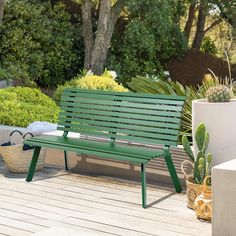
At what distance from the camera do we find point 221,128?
519 centimetres

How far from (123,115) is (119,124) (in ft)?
0.37

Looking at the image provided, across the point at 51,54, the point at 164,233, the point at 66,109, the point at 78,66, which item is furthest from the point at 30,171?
the point at 78,66

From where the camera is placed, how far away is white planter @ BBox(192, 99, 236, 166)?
17.0ft

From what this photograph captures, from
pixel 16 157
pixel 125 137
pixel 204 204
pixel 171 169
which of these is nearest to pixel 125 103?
pixel 125 137

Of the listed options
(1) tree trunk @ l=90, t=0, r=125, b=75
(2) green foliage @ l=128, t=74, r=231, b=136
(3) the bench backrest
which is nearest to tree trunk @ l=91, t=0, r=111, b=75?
(1) tree trunk @ l=90, t=0, r=125, b=75

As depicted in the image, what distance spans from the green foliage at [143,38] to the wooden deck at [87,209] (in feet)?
31.4

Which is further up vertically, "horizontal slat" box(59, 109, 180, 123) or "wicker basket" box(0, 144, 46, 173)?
"horizontal slat" box(59, 109, 180, 123)

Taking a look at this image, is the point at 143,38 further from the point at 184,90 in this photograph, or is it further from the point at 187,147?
the point at 187,147

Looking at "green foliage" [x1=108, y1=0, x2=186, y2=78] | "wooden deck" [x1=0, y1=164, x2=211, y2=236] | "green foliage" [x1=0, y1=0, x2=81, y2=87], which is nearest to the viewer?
"wooden deck" [x1=0, y1=164, x2=211, y2=236]

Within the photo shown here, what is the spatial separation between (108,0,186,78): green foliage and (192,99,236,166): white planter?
10.4m

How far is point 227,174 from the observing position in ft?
14.3

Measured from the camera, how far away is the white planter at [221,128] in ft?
17.0

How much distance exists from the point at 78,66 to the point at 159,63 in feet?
8.38

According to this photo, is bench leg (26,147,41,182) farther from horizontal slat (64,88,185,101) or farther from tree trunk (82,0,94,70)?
tree trunk (82,0,94,70)
